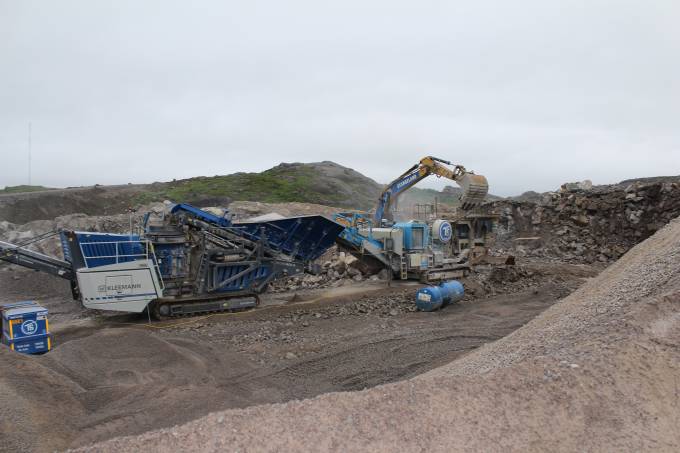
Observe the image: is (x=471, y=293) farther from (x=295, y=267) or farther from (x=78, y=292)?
(x=78, y=292)

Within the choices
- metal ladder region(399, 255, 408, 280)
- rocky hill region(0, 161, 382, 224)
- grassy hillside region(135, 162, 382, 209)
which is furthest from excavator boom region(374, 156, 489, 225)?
grassy hillside region(135, 162, 382, 209)

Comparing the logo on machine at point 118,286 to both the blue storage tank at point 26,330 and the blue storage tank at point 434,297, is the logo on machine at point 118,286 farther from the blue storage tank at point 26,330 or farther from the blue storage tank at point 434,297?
the blue storage tank at point 434,297

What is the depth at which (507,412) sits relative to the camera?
11.4 feet

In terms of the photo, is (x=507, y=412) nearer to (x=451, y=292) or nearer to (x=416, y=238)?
(x=451, y=292)

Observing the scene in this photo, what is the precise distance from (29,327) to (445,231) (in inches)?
406

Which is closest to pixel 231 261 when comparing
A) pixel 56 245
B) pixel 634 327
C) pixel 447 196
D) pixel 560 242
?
pixel 634 327

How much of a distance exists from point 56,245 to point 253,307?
35.7 ft

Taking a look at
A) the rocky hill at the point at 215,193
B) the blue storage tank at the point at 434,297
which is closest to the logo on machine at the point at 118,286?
the blue storage tank at the point at 434,297

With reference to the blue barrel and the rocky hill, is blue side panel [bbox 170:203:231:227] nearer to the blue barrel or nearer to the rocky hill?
the blue barrel

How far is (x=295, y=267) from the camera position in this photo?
40.2 ft

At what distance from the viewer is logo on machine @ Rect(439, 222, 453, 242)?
13938mm

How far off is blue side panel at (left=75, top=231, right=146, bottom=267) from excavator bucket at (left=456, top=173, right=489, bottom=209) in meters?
8.87

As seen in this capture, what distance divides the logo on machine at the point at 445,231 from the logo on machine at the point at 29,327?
10.0 metres

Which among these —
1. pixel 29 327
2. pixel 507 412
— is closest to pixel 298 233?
pixel 29 327
